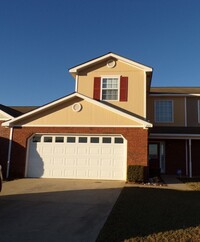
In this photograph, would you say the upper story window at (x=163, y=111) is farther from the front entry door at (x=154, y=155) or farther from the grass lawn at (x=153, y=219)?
the grass lawn at (x=153, y=219)

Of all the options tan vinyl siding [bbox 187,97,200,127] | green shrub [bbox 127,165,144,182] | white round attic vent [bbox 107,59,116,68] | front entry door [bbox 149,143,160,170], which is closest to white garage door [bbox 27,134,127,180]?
green shrub [bbox 127,165,144,182]

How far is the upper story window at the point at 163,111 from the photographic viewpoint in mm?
21984

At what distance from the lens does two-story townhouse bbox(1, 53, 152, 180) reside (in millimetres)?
15227

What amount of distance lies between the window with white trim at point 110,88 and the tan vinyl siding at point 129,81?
33 cm

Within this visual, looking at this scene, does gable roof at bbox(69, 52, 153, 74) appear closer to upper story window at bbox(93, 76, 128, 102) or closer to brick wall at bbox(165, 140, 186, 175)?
upper story window at bbox(93, 76, 128, 102)

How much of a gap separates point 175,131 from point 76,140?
768 cm

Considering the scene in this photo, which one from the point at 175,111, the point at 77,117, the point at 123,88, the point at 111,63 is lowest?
the point at 77,117

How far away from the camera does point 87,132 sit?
1573cm

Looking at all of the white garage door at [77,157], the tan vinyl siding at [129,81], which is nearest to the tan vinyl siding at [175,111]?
the tan vinyl siding at [129,81]

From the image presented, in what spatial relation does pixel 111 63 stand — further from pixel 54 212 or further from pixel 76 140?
pixel 54 212

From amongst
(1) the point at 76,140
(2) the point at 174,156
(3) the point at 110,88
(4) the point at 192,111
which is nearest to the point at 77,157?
(1) the point at 76,140

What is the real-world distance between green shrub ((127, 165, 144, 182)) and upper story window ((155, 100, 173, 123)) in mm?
8211

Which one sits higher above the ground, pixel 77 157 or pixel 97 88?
pixel 97 88

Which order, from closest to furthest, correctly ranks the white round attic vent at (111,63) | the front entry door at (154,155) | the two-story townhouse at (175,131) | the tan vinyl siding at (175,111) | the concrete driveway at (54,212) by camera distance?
the concrete driveway at (54,212), the white round attic vent at (111,63), the two-story townhouse at (175,131), the front entry door at (154,155), the tan vinyl siding at (175,111)
